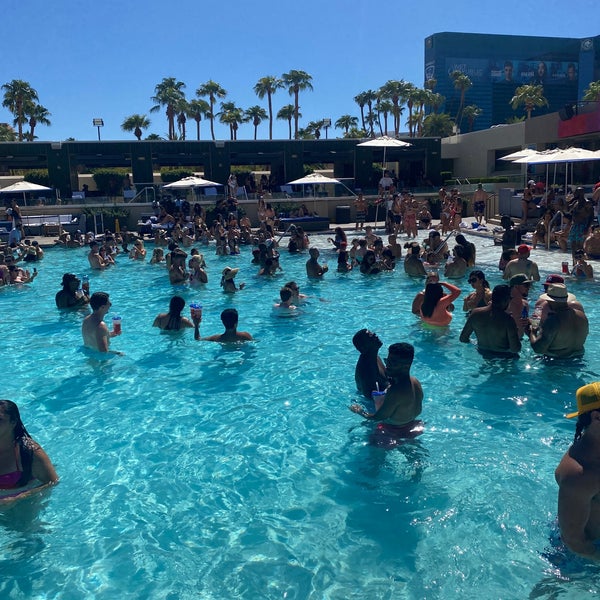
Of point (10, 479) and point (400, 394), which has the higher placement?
point (400, 394)

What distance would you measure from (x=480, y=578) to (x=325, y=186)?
25197 mm

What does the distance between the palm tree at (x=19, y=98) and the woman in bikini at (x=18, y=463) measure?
59315mm

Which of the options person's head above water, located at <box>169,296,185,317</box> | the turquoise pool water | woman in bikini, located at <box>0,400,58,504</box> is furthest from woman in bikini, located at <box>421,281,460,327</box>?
woman in bikini, located at <box>0,400,58,504</box>

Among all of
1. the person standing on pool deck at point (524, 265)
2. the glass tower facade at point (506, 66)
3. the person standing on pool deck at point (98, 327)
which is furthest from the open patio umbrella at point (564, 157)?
the glass tower facade at point (506, 66)

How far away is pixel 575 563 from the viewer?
146 inches

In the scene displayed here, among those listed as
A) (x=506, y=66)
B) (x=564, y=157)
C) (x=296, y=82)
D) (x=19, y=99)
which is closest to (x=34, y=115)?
(x=19, y=99)

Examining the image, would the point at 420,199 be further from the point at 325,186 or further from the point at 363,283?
the point at 363,283

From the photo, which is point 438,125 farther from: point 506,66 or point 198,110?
point 506,66

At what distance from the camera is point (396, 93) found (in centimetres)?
7125

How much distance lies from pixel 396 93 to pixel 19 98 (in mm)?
42088

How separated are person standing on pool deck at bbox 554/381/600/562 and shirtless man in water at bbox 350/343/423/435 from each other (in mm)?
1728

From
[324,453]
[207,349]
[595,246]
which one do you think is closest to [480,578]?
[324,453]

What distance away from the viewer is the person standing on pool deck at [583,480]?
10.1 feet

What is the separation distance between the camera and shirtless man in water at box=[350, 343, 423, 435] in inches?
190
